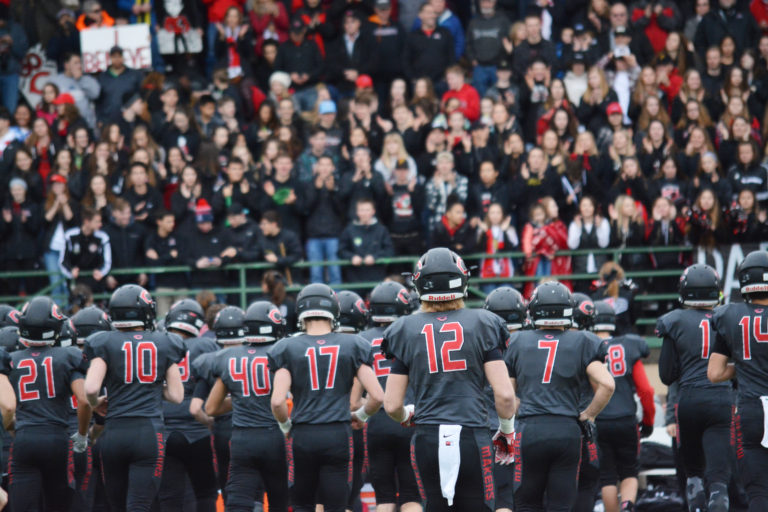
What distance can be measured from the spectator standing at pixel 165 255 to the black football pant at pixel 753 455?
852 cm

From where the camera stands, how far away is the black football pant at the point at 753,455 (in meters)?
8.34

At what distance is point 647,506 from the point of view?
12055 millimetres

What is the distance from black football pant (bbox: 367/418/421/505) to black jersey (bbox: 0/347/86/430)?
2.48m

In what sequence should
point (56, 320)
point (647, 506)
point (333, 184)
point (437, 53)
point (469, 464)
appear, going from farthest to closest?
1. point (437, 53)
2. point (333, 184)
3. point (647, 506)
4. point (56, 320)
5. point (469, 464)

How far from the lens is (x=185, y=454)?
419 inches

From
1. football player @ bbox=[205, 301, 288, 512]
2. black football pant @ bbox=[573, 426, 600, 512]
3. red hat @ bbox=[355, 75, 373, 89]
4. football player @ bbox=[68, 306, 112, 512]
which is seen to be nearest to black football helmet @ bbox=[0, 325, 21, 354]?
football player @ bbox=[68, 306, 112, 512]

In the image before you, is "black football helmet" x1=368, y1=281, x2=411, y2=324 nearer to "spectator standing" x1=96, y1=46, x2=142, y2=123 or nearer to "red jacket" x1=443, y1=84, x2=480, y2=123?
"red jacket" x1=443, y1=84, x2=480, y2=123

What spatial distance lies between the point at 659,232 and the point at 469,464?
7734 millimetres

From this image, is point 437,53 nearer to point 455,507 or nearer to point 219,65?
point 219,65

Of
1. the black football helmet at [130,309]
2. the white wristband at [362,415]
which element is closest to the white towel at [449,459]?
the white wristband at [362,415]

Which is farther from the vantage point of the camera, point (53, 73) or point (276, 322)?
point (53, 73)

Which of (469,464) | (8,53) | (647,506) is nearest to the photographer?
(469,464)

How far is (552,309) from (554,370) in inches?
17.6

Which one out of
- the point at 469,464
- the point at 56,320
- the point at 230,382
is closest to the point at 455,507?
the point at 469,464
